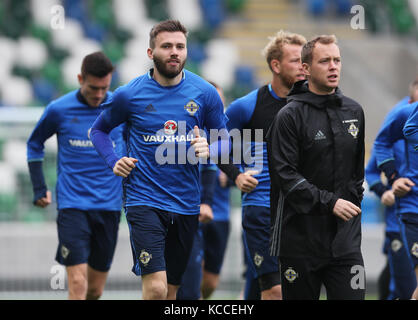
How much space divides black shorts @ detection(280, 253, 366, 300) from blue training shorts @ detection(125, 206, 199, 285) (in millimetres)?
988

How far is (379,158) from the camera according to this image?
8.52m

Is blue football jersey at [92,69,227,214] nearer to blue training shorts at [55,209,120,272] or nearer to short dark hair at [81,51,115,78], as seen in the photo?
short dark hair at [81,51,115,78]

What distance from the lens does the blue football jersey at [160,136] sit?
6.93m

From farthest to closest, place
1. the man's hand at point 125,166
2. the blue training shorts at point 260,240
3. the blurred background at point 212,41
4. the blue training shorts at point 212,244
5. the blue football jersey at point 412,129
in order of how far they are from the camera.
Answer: the blurred background at point 212,41 < the blue training shorts at point 212,244 < the blue training shorts at point 260,240 < the blue football jersey at point 412,129 < the man's hand at point 125,166

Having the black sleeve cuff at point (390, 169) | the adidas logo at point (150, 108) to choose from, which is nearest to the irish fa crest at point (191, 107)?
the adidas logo at point (150, 108)

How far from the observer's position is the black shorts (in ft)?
20.3

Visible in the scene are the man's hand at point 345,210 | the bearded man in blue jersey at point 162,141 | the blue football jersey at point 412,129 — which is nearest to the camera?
the man's hand at point 345,210

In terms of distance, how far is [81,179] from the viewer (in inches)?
340

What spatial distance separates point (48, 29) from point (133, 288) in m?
8.75

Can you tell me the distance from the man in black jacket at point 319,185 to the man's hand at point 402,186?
1681 mm
